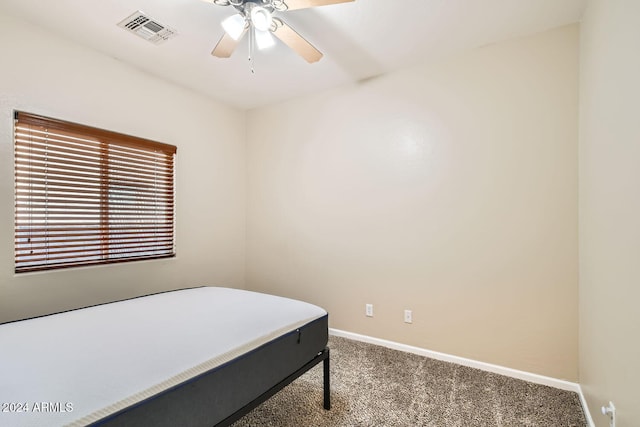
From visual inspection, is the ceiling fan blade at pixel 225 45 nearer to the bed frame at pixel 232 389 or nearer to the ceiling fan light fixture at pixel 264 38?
the ceiling fan light fixture at pixel 264 38

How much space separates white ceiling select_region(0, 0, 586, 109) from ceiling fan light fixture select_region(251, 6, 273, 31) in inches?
13.7

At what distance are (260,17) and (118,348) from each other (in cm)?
186

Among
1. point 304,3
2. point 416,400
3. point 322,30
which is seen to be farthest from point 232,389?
point 322,30

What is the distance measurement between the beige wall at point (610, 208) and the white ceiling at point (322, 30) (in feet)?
1.78

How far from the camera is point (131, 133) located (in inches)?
109

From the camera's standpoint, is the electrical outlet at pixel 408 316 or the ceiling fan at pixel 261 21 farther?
the electrical outlet at pixel 408 316

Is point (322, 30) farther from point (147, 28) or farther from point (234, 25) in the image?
point (147, 28)

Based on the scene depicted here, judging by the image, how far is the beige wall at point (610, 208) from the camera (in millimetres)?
1177

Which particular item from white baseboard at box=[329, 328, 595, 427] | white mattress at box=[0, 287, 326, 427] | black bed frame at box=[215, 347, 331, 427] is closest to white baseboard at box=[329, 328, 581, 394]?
white baseboard at box=[329, 328, 595, 427]

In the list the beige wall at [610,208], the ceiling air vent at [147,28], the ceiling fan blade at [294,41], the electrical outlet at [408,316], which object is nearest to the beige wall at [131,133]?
the ceiling air vent at [147,28]

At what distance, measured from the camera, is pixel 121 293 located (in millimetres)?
2682

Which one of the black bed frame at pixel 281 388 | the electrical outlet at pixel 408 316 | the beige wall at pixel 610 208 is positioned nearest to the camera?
the beige wall at pixel 610 208

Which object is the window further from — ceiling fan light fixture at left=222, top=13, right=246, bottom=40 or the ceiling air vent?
ceiling fan light fixture at left=222, top=13, right=246, bottom=40

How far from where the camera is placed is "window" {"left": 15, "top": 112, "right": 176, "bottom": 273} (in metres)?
2.20
